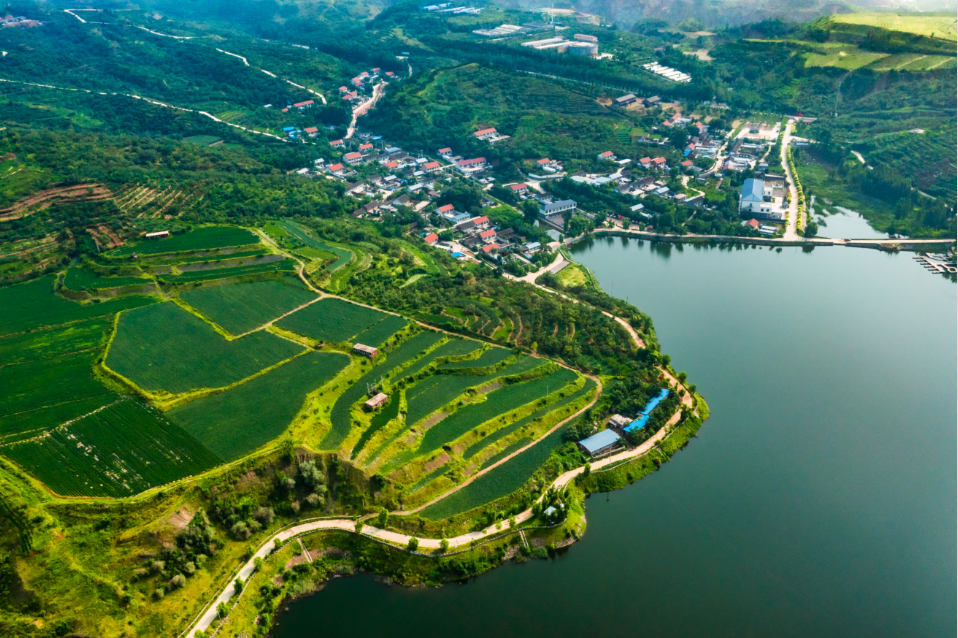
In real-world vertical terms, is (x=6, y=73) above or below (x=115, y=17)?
below

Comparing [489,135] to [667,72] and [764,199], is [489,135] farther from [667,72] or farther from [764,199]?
[764,199]

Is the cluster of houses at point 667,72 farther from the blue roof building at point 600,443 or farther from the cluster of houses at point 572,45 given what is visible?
the blue roof building at point 600,443

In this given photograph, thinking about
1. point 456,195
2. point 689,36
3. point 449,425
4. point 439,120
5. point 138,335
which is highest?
point 689,36

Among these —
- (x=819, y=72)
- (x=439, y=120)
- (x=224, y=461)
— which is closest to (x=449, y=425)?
(x=224, y=461)

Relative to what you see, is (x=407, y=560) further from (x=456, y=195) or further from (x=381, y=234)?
(x=456, y=195)

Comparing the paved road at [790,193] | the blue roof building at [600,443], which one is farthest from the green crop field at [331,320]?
the paved road at [790,193]

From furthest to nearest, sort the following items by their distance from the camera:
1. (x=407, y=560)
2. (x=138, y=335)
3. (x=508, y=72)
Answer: (x=508, y=72), (x=138, y=335), (x=407, y=560)

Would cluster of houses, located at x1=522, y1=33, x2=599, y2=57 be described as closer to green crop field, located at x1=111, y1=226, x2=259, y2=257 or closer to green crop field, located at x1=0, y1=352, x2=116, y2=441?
green crop field, located at x1=111, y1=226, x2=259, y2=257
